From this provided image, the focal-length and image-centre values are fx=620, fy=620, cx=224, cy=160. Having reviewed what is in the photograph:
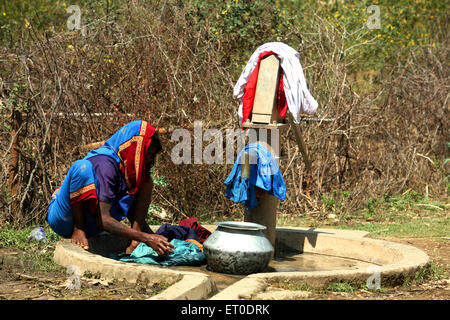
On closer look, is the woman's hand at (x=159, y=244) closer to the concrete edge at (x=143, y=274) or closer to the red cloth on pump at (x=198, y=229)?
the concrete edge at (x=143, y=274)

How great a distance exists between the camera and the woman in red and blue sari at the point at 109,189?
4875mm

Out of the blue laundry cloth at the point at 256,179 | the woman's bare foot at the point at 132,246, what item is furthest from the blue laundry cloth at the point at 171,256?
the blue laundry cloth at the point at 256,179

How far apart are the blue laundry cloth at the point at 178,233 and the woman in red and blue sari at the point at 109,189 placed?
299mm

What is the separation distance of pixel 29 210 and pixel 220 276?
2.70 metres

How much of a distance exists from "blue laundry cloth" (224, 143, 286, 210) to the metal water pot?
504 millimetres

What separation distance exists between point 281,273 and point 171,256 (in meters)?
1.10

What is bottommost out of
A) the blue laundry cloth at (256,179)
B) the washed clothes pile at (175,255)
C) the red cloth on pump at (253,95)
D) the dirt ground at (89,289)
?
the dirt ground at (89,289)

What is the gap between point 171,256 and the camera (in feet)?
16.6

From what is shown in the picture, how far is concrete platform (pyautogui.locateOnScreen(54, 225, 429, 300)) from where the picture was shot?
3934mm

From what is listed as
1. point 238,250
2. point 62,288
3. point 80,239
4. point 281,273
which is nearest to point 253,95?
point 238,250

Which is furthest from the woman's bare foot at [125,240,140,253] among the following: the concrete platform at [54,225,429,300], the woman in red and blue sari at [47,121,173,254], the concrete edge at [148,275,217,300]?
the concrete edge at [148,275,217,300]

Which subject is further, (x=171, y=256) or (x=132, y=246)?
(x=132, y=246)

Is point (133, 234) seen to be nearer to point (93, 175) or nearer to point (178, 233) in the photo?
point (93, 175)

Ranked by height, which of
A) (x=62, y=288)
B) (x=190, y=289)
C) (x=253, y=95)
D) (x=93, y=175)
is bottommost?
(x=62, y=288)
